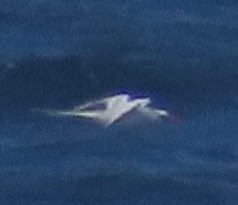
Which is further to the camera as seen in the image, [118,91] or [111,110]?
[118,91]

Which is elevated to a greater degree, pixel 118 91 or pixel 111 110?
pixel 118 91

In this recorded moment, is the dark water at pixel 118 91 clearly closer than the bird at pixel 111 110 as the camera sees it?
Yes

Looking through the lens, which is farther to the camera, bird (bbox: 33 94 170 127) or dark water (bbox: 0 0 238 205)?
bird (bbox: 33 94 170 127)

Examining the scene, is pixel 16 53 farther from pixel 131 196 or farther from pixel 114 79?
pixel 131 196

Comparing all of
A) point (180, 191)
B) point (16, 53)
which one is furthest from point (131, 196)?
point (16, 53)

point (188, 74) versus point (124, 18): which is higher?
point (124, 18)
